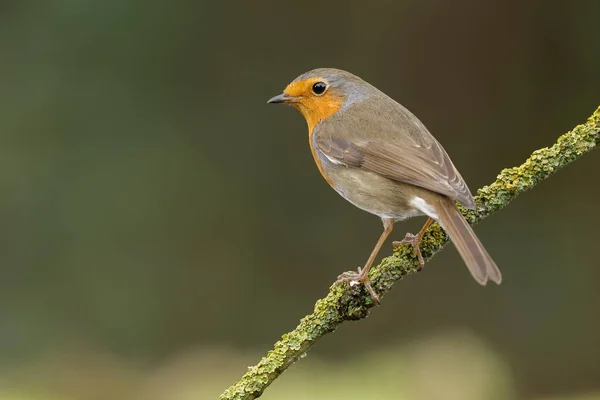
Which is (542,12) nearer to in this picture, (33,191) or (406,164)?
(406,164)

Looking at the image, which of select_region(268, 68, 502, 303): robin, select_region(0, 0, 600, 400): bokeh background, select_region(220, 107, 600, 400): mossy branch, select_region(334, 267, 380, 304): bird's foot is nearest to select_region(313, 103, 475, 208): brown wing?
select_region(268, 68, 502, 303): robin

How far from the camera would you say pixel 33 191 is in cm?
677

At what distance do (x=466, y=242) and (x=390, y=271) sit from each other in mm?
333

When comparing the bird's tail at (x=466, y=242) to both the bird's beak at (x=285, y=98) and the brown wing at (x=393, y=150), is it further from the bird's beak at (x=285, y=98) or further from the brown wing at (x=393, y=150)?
the bird's beak at (x=285, y=98)

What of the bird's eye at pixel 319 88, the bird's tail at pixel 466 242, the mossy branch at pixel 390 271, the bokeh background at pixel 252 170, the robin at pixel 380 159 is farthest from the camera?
the bokeh background at pixel 252 170

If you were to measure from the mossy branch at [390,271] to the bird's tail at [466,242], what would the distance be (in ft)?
0.43

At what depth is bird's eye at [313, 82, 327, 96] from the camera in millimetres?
4391

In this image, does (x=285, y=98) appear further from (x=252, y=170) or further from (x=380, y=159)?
(x=252, y=170)

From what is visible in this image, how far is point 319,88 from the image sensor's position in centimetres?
440

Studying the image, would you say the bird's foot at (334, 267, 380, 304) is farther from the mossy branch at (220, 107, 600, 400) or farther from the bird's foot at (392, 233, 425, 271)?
the bird's foot at (392, 233, 425, 271)

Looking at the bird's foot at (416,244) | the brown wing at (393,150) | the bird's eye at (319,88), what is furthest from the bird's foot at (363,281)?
the bird's eye at (319,88)

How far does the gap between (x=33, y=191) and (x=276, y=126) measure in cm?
206

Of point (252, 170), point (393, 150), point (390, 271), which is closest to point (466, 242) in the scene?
point (390, 271)

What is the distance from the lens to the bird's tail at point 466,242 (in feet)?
10.2
